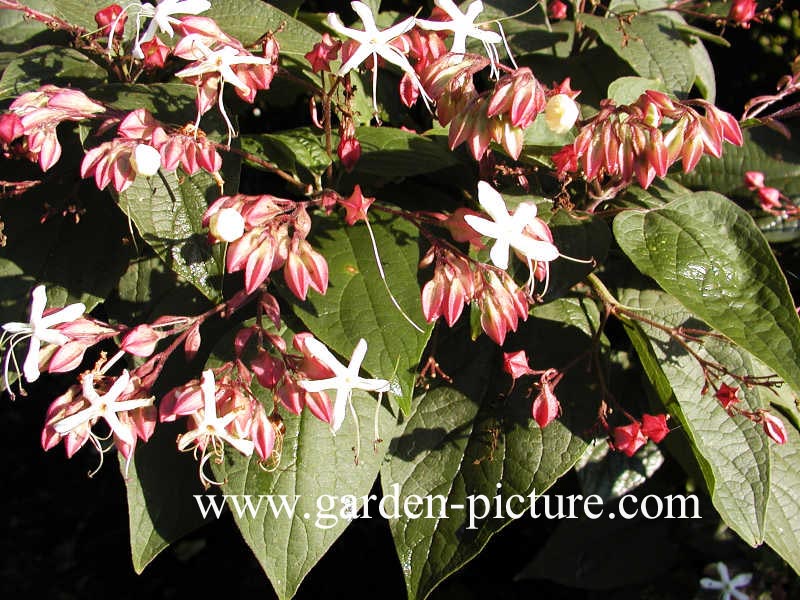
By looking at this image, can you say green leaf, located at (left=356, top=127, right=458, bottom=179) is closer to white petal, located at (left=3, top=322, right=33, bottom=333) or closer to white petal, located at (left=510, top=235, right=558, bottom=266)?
white petal, located at (left=510, top=235, right=558, bottom=266)

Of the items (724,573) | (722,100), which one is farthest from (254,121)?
(724,573)

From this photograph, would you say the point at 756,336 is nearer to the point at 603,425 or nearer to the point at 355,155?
the point at 603,425

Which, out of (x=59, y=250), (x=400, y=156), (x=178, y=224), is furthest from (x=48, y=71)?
(x=400, y=156)

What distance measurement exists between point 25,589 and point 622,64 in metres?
1.78

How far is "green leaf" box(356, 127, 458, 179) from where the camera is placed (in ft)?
2.91

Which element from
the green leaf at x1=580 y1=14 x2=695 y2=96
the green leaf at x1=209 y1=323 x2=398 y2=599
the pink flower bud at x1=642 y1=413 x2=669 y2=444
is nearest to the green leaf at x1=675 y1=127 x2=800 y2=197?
the green leaf at x1=580 y1=14 x2=695 y2=96

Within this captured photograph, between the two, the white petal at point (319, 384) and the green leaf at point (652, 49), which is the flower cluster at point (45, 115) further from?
the green leaf at point (652, 49)

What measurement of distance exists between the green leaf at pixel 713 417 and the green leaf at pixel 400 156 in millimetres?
301

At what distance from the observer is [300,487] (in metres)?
0.85

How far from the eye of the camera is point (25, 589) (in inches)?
75.3

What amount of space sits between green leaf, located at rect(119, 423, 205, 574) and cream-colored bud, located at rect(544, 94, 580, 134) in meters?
0.58

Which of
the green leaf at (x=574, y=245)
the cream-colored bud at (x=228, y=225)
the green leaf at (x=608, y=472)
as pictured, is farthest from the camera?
the green leaf at (x=608, y=472)

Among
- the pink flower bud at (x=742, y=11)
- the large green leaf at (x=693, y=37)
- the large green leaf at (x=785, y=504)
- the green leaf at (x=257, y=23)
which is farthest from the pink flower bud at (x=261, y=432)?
the pink flower bud at (x=742, y=11)

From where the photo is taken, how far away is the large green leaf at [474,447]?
0.87 meters
